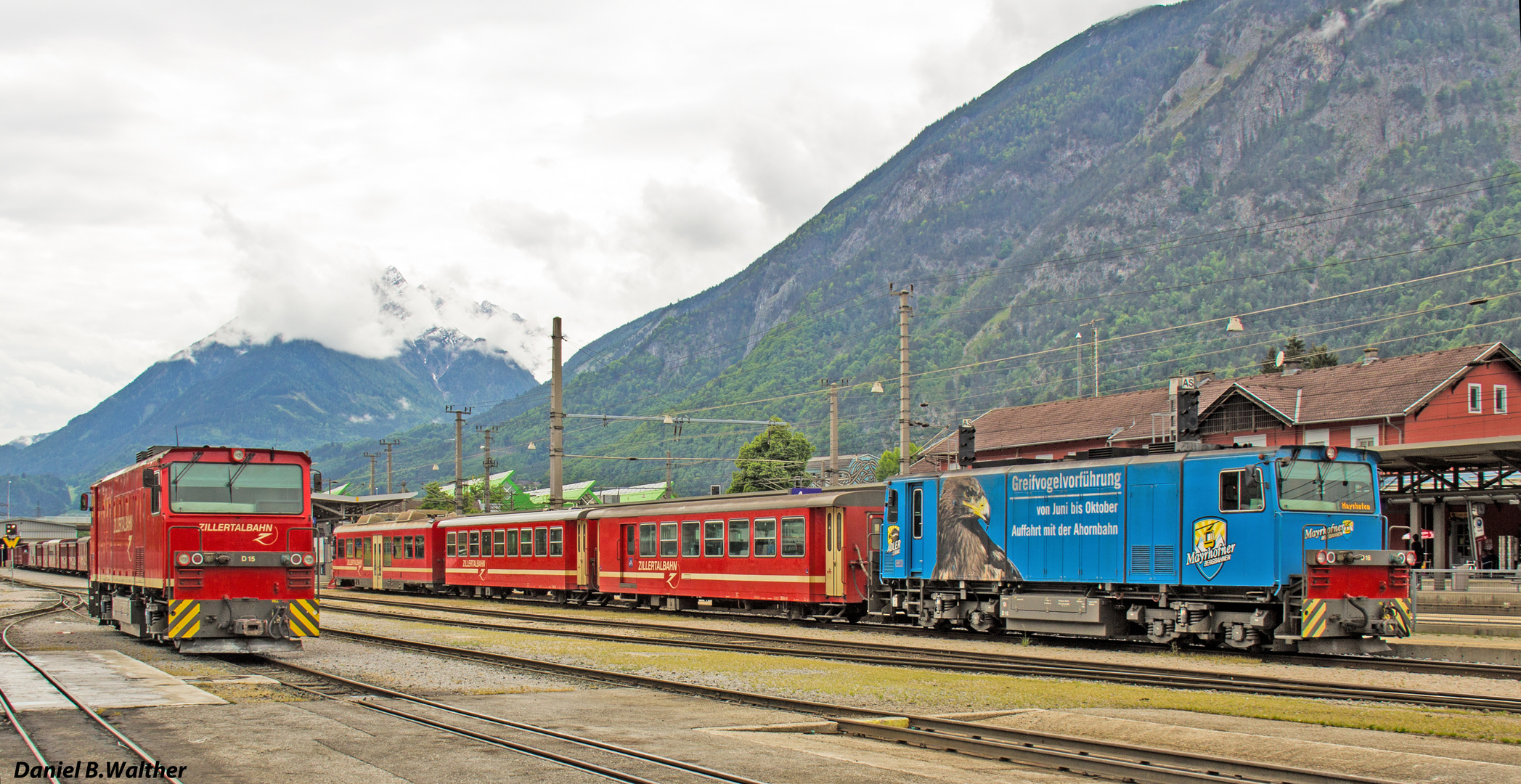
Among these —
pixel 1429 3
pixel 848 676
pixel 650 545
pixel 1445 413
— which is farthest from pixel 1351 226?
pixel 848 676

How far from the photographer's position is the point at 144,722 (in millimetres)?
12195

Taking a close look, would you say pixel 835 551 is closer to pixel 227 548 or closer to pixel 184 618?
pixel 227 548

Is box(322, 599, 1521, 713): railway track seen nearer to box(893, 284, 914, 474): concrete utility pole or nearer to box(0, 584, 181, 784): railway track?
box(0, 584, 181, 784): railway track

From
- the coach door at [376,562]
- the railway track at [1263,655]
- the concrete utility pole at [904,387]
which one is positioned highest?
the concrete utility pole at [904,387]

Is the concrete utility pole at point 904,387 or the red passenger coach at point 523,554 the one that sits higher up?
the concrete utility pole at point 904,387

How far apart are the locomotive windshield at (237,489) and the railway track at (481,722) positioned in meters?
2.75

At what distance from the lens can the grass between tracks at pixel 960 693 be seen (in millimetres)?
12172

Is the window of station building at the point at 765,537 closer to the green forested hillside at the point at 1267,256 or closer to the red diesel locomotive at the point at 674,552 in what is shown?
the red diesel locomotive at the point at 674,552

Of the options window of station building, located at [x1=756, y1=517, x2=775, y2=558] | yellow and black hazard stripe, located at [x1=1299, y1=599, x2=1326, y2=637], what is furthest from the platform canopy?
window of station building, located at [x1=756, y1=517, x2=775, y2=558]

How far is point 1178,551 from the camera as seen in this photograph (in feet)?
67.5

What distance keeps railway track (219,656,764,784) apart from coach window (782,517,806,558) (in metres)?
12.8

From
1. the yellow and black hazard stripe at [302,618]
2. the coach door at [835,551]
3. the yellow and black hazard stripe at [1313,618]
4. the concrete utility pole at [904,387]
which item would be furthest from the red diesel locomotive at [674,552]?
the yellow and black hazard stripe at [302,618]

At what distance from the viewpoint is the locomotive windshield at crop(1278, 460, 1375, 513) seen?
63.5 ft

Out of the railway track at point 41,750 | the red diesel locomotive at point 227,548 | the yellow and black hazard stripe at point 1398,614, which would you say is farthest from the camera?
the red diesel locomotive at point 227,548
